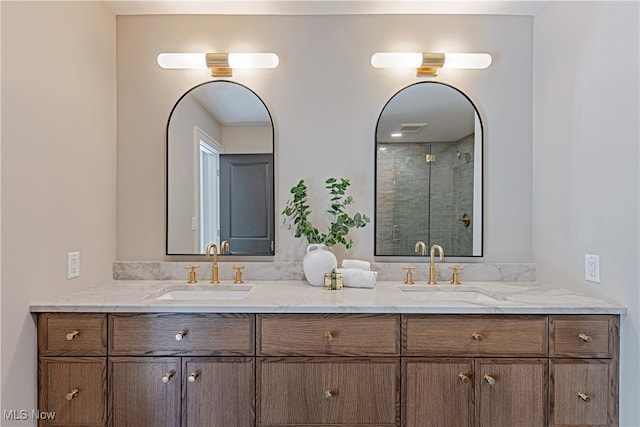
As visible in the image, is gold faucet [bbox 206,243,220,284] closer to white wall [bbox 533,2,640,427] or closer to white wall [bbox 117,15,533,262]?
white wall [bbox 117,15,533,262]

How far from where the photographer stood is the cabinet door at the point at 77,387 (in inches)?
65.5

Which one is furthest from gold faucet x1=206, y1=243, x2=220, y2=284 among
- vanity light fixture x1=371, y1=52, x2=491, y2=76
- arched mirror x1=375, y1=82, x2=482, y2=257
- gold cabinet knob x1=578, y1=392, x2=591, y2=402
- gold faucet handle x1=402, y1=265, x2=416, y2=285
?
gold cabinet knob x1=578, y1=392, x2=591, y2=402

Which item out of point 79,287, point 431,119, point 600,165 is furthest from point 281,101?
point 600,165

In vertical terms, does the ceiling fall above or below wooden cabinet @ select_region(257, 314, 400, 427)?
above

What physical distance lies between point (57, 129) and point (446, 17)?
2.00m

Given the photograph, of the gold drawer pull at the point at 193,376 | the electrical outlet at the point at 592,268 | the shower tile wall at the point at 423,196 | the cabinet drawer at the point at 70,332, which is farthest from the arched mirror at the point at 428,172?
the cabinet drawer at the point at 70,332

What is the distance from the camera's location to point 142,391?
1.67m

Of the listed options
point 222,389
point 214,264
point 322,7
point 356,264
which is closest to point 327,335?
point 222,389

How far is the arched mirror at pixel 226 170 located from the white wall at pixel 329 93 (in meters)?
0.07

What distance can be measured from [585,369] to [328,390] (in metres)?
1.01

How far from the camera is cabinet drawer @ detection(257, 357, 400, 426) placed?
1.67 meters

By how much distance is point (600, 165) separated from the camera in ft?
5.71

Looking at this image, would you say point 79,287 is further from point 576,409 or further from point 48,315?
point 576,409

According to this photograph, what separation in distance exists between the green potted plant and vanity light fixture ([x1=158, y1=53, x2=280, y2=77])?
672 mm
